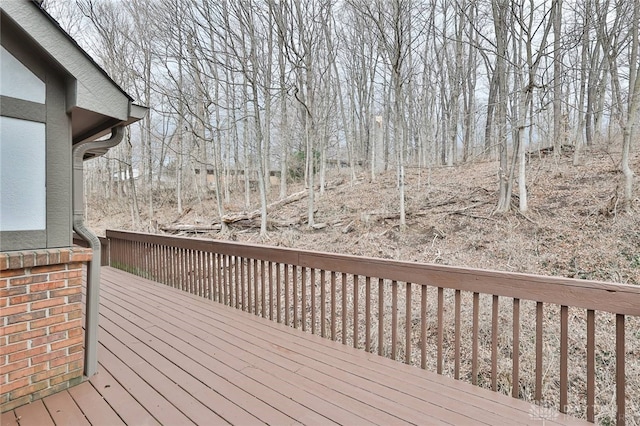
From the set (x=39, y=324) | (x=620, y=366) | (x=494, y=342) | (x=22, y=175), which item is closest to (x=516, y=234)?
(x=494, y=342)

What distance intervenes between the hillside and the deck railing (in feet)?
4.51

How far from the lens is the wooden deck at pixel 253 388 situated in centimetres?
191

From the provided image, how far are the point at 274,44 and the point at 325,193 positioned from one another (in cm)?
568


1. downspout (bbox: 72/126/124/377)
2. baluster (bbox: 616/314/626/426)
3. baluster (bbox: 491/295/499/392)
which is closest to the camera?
baluster (bbox: 616/314/626/426)

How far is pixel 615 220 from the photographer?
612 cm

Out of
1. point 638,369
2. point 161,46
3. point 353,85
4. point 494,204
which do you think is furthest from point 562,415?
point 353,85

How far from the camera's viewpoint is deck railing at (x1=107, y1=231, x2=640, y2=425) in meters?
1.94

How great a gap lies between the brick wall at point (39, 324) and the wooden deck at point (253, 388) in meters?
0.12

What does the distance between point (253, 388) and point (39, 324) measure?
143 cm

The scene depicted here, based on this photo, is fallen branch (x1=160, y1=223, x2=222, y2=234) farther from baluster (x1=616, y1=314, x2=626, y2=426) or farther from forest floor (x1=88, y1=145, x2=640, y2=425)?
baluster (x1=616, y1=314, x2=626, y2=426)

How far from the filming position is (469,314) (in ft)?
15.1

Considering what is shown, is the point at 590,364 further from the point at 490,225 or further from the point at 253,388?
the point at 490,225

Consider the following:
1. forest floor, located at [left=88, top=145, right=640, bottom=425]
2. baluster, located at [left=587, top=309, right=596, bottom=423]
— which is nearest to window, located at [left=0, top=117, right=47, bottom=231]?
baluster, located at [left=587, top=309, right=596, bottom=423]

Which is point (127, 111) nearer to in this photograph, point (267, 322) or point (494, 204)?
point (267, 322)
